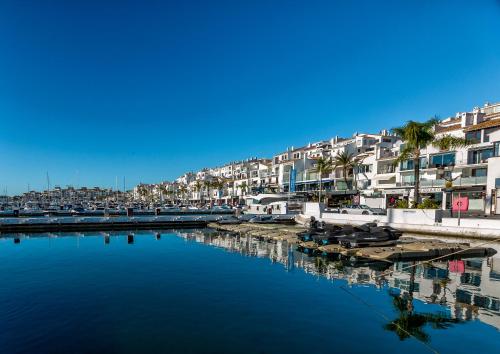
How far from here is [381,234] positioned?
3616 centimetres

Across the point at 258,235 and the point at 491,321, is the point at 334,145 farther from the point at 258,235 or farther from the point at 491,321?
the point at 491,321

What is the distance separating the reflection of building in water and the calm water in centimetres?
8

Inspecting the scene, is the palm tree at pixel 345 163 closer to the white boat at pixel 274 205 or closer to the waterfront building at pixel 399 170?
the waterfront building at pixel 399 170

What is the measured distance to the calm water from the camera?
13.2m

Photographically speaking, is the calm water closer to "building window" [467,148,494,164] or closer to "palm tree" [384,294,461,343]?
"palm tree" [384,294,461,343]

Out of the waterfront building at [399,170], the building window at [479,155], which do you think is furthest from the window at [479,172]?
the building window at [479,155]

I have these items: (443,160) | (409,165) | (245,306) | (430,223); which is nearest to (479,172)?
(443,160)

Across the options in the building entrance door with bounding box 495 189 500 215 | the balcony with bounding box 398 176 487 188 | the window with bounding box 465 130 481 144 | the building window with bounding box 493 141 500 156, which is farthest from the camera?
the window with bounding box 465 130 481 144

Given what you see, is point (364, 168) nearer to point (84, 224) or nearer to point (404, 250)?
point (404, 250)

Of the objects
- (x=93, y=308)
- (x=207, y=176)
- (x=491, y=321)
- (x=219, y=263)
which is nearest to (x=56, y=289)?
(x=93, y=308)

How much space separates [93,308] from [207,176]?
17063 cm

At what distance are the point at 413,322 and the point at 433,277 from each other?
10.4m

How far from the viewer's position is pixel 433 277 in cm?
2397

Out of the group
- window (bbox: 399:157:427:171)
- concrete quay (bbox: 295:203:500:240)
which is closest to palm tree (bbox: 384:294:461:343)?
concrete quay (bbox: 295:203:500:240)
